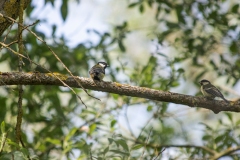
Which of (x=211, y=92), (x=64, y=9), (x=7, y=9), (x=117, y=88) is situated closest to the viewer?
(x=7, y=9)

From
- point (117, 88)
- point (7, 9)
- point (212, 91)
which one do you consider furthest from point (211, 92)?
point (7, 9)

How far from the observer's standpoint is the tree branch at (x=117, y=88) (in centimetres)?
382

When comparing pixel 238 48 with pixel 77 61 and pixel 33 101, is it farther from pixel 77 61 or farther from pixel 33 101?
pixel 33 101

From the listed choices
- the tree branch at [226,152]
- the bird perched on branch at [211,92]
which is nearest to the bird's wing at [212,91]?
the bird perched on branch at [211,92]

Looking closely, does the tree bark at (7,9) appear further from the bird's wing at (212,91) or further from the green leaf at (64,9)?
the bird's wing at (212,91)

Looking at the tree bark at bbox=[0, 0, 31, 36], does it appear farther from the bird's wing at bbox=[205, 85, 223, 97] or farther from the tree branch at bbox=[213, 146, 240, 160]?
the tree branch at bbox=[213, 146, 240, 160]

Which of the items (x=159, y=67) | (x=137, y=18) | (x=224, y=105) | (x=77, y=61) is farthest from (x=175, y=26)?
(x=137, y=18)

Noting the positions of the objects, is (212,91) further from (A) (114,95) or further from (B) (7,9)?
(B) (7,9)

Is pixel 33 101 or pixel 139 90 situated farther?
pixel 33 101

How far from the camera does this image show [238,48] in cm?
736

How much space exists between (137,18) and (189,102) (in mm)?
14049

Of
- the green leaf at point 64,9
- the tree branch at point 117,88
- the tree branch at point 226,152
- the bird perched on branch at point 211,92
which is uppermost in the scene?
the green leaf at point 64,9

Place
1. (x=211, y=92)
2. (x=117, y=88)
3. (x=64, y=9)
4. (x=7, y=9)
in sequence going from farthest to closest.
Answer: (x=64, y=9) → (x=211, y=92) → (x=117, y=88) → (x=7, y=9)

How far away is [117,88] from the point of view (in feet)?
13.6
